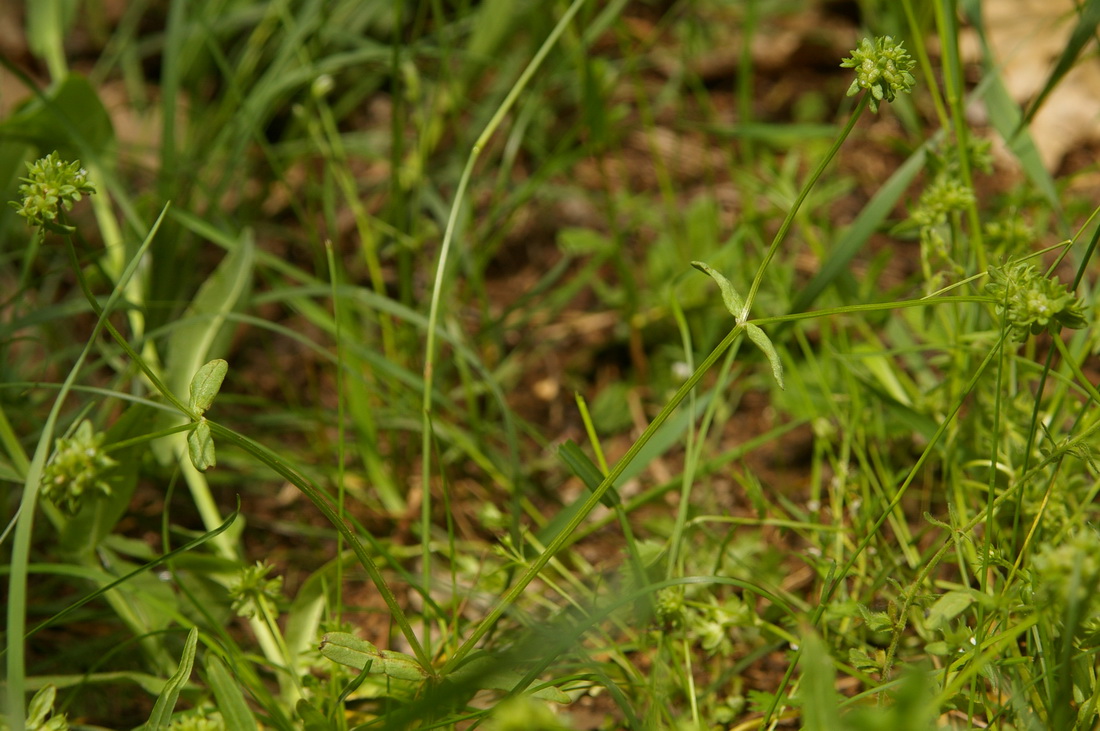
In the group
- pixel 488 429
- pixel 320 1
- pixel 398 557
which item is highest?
pixel 320 1

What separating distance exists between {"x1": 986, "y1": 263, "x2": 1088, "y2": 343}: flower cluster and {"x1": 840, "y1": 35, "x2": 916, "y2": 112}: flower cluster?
0.24 metres

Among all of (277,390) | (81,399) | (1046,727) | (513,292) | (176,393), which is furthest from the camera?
(513,292)

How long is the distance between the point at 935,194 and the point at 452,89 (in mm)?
933

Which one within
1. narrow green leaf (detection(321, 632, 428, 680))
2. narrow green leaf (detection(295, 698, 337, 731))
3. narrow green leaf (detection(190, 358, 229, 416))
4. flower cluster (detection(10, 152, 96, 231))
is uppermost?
flower cluster (detection(10, 152, 96, 231))

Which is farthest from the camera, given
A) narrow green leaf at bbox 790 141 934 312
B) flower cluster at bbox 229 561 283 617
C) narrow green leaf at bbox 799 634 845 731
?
narrow green leaf at bbox 790 141 934 312

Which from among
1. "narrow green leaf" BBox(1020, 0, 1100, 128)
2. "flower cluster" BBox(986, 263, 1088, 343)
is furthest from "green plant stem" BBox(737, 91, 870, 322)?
"narrow green leaf" BBox(1020, 0, 1100, 128)

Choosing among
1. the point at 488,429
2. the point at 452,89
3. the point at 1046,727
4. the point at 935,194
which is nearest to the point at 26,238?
the point at 452,89

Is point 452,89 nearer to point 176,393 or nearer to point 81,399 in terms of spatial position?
point 176,393

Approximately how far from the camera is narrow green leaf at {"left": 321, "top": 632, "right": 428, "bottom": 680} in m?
1.00

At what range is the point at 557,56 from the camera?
6.44 ft

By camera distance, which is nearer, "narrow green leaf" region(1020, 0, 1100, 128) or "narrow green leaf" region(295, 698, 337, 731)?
"narrow green leaf" region(295, 698, 337, 731)

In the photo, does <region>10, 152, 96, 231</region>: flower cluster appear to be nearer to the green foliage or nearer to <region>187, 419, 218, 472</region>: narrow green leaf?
<region>187, 419, 218, 472</region>: narrow green leaf

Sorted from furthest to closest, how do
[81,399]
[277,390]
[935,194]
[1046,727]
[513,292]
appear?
[513,292] → [277,390] → [81,399] → [935,194] → [1046,727]

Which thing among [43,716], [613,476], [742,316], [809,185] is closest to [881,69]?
[809,185]
